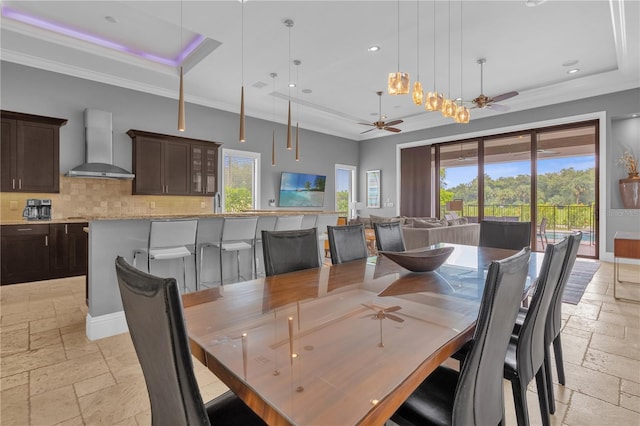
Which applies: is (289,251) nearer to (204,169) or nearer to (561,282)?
(561,282)

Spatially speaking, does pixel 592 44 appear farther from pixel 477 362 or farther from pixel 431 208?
pixel 477 362

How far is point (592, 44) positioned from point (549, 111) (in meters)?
2.32

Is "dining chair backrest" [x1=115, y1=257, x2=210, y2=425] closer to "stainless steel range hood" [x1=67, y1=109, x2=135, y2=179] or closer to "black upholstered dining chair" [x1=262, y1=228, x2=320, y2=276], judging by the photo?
"black upholstered dining chair" [x1=262, y1=228, x2=320, y2=276]

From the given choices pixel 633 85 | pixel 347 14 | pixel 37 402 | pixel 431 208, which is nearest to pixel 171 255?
pixel 37 402

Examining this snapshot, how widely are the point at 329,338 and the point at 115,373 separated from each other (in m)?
1.97

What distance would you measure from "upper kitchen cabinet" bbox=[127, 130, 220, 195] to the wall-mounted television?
1.89 m

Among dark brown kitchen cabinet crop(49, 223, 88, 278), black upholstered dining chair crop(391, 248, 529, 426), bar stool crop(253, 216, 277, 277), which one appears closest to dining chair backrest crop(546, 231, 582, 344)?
black upholstered dining chair crop(391, 248, 529, 426)

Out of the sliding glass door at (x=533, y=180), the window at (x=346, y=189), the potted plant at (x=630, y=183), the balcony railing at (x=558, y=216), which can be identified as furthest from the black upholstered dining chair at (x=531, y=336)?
the window at (x=346, y=189)

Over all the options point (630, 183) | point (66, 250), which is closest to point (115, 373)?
point (66, 250)

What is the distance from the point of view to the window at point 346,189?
30.5 ft

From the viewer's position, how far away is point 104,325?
2.72 m

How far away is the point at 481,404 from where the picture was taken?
1.00 meters

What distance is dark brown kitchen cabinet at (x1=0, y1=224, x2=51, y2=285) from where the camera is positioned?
4188 mm

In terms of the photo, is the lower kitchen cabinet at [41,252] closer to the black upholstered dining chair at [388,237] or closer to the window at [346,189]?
the black upholstered dining chair at [388,237]
